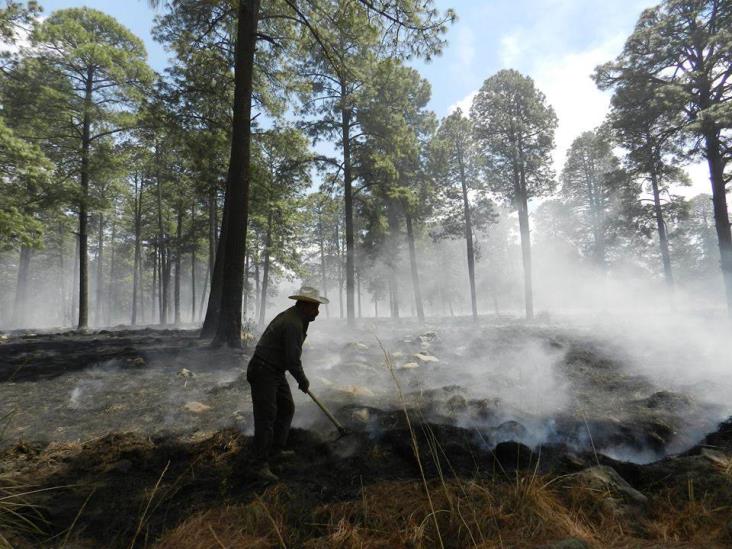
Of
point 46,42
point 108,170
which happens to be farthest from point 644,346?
point 46,42

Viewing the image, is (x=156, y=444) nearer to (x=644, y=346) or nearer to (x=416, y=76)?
(x=644, y=346)

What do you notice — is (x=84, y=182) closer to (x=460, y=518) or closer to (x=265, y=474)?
(x=265, y=474)

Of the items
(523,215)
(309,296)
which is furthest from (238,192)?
(523,215)

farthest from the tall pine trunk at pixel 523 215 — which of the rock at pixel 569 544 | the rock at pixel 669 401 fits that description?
the rock at pixel 569 544

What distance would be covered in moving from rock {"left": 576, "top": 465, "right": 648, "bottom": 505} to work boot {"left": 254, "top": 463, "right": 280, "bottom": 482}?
8.18ft

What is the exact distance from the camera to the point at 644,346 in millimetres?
9734

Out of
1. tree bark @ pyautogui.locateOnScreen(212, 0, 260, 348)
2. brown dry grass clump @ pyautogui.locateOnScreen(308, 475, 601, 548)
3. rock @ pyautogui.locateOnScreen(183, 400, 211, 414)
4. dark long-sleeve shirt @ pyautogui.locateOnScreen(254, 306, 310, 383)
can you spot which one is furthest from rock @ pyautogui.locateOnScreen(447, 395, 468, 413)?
tree bark @ pyautogui.locateOnScreen(212, 0, 260, 348)

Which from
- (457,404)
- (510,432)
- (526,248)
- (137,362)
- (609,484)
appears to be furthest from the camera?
(526,248)

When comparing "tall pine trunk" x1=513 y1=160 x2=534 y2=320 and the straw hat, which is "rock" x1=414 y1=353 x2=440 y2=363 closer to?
the straw hat

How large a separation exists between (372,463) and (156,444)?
97.3 inches

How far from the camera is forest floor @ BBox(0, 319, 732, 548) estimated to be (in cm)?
239

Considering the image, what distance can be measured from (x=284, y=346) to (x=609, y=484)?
299cm

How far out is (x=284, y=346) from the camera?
3.89 metres

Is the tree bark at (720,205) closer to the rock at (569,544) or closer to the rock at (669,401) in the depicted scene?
the rock at (669,401)
